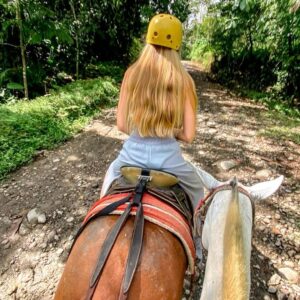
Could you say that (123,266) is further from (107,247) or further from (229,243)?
(229,243)

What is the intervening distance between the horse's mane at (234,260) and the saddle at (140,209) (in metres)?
0.39

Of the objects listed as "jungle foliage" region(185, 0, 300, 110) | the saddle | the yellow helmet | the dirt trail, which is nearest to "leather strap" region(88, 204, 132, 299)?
the saddle

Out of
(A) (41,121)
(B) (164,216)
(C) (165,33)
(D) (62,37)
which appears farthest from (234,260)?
(D) (62,37)

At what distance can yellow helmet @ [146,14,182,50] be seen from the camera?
1.87 meters

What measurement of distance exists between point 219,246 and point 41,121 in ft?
17.5

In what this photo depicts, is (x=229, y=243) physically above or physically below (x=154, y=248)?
above

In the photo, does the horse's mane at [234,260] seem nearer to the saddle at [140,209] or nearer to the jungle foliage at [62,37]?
the saddle at [140,209]

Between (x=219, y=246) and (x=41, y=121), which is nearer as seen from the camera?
(x=219, y=246)

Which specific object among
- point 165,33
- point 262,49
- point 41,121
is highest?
point 165,33

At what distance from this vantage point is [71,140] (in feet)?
19.0

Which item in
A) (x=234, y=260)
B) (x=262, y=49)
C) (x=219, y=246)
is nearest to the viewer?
(x=234, y=260)

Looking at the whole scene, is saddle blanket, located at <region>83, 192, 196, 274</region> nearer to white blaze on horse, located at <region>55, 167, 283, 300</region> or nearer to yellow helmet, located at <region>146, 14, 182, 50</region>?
white blaze on horse, located at <region>55, 167, 283, 300</region>

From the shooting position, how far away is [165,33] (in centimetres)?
186

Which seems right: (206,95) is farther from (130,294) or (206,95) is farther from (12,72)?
(130,294)
